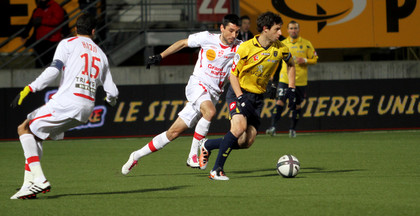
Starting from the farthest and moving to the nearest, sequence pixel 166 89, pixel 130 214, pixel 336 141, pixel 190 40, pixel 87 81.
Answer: pixel 166 89 < pixel 336 141 < pixel 190 40 < pixel 87 81 < pixel 130 214

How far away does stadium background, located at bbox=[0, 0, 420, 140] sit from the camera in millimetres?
16906

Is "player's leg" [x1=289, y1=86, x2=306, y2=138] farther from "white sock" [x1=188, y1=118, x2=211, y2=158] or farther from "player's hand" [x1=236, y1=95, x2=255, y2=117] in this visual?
"player's hand" [x1=236, y1=95, x2=255, y2=117]

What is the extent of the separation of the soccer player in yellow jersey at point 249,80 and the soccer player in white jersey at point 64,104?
6.08 feet

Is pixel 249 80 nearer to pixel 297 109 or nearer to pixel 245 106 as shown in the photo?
pixel 245 106

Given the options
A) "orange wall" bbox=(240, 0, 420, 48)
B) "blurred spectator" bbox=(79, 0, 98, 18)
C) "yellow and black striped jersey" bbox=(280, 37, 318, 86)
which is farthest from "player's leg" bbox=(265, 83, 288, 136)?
"blurred spectator" bbox=(79, 0, 98, 18)

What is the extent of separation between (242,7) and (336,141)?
15.0ft

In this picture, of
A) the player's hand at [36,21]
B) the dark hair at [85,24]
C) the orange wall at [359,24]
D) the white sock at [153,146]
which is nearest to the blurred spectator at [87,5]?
the player's hand at [36,21]

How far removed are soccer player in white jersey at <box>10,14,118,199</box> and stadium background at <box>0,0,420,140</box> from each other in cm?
947

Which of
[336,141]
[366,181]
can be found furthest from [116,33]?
[366,181]

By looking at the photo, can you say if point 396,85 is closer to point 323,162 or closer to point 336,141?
point 336,141

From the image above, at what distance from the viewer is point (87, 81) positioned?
7.26 metres

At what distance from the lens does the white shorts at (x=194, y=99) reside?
31.7ft

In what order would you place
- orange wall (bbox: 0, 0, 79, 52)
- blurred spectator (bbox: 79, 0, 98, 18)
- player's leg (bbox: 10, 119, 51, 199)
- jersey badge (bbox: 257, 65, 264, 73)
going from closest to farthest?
player's leg (bbox: 10, 119, 51, 199), jersey badge (bbox: 257, 65, 264, 73), blurred spectator (bbox: 79, 0, 98, 18), orange wall (bbox: 0, 0, 79, 52)

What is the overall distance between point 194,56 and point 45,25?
12.3 ft
